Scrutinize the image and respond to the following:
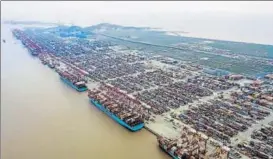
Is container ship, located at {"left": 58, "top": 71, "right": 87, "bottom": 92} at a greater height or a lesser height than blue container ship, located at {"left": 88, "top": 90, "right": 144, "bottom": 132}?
lesser

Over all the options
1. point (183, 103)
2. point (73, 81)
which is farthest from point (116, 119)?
point (73, 81)

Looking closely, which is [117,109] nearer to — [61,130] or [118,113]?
[118,113]

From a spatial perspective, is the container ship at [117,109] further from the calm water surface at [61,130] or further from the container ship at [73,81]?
the container ship at [73,81]

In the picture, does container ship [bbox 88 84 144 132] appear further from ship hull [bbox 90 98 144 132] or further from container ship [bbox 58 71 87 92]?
container ship [bbox 58 71 87 92]

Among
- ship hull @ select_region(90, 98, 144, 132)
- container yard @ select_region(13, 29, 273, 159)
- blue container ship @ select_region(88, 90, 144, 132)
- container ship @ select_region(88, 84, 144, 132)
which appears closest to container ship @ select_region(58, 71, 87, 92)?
container yard @ select_region(13, 29, 273, 159)

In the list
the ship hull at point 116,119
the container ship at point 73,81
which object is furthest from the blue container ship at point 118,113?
the container ship at point 73,81

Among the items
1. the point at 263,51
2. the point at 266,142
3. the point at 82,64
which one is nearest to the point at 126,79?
the point at 82,64

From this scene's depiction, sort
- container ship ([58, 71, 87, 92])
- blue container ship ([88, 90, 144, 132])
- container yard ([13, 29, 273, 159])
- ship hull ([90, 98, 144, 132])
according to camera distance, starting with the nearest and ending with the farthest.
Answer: container yard ([13, 29, 273, 159]), ship hull ([90, 98, 144, 132]), blue container ship ([88, 90, 144, 132]), container ship ([58, 71, 87, 92])
